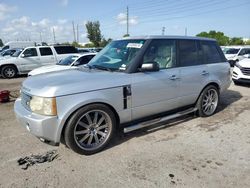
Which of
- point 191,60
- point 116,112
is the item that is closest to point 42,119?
point 116,112

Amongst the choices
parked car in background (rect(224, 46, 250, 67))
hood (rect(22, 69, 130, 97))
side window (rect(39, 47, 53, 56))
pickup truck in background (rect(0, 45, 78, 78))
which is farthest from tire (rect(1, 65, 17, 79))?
parked car in background (rect(224, 46, 250, 67))

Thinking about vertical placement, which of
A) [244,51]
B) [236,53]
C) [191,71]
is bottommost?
[236,53]

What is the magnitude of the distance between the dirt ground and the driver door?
1.75ft

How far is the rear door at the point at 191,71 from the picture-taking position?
15.4 ft

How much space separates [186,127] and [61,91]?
275 cm

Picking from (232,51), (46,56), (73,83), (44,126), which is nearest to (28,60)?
(46,56)

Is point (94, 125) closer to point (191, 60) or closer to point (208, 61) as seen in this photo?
point (191, 60)

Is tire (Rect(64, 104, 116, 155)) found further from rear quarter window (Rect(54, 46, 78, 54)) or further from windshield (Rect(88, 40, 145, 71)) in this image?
rear quarter window (Rect(54, 46, 78, 54))

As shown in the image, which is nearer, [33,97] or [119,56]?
[33,97]

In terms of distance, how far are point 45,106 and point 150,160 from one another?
1716mm

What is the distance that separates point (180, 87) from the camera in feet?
15.3

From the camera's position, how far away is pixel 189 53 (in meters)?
4.90

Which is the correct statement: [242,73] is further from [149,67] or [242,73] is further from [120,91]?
[120,91]

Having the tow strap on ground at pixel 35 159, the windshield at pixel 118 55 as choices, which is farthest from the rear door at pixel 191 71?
the tow strap on ground at pixel 35 159
